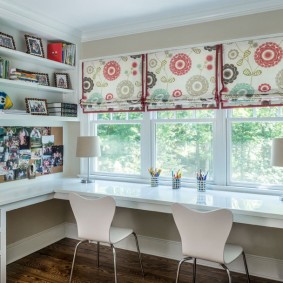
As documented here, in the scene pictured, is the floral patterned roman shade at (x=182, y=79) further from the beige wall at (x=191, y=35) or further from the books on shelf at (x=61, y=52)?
the books on shelf at (x=61, y=52)

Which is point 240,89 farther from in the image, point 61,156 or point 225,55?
point 61,156

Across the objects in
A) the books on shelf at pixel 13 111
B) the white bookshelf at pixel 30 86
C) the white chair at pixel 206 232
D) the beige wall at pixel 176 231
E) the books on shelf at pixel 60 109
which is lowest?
the beige wall at pixel 176 231

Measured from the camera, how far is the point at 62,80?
3602 millimetres

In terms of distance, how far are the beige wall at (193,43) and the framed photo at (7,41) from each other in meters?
0.93

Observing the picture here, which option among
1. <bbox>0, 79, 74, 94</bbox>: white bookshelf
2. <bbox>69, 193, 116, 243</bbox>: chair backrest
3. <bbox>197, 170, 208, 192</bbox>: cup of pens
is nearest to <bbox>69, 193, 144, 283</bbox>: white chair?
<bbox>69, 193, 116, 243</bbox>: chair backrest

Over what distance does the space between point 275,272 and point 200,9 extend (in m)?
2.54

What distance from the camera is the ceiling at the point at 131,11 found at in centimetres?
275

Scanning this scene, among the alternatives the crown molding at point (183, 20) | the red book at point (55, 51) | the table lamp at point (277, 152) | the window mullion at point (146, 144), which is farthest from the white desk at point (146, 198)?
the crown molding at point (183, 20)

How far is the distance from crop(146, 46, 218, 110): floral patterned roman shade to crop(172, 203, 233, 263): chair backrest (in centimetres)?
127

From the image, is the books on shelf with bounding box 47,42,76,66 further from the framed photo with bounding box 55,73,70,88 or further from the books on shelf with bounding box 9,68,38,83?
the books on shelf with bounding box 9,68,38,83

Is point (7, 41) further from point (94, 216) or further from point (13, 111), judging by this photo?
point (94, 216)

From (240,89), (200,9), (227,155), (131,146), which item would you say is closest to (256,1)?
(200,9)

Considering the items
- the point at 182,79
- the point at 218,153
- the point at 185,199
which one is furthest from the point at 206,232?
the point at 182,79

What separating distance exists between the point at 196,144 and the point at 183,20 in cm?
129
